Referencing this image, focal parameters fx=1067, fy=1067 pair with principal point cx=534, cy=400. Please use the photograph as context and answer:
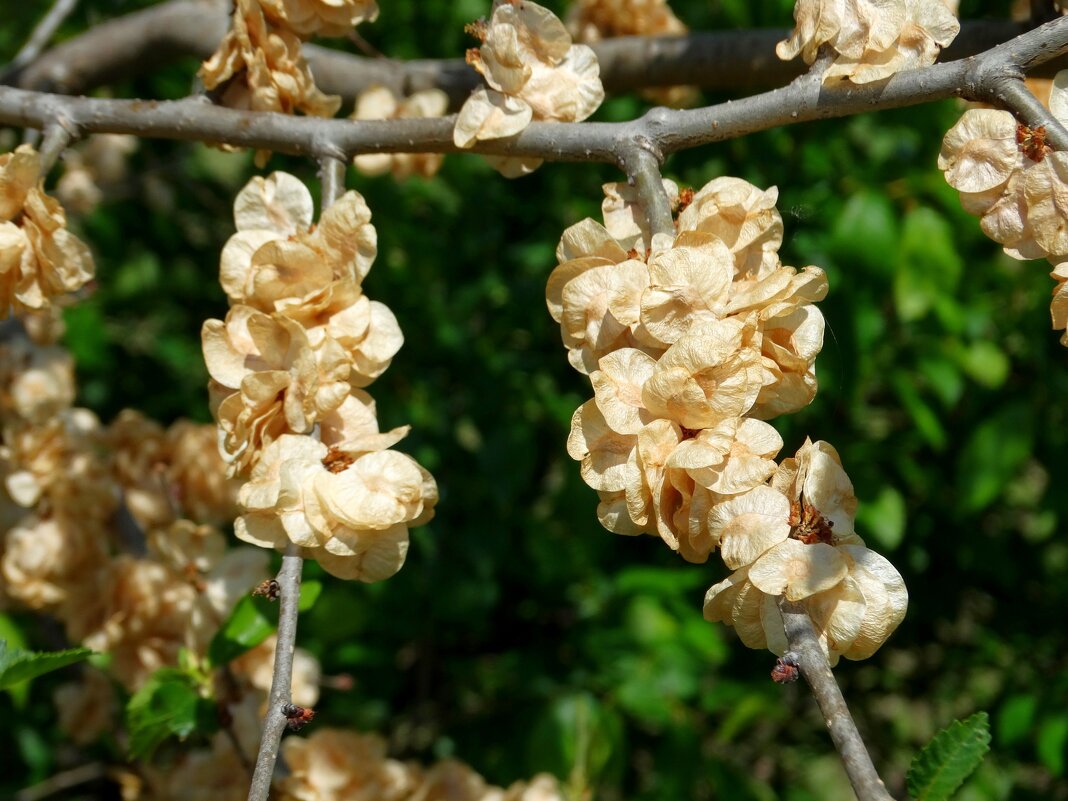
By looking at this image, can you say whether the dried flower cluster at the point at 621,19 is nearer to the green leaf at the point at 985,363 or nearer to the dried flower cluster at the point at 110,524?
the green leaf at the point at 985,363

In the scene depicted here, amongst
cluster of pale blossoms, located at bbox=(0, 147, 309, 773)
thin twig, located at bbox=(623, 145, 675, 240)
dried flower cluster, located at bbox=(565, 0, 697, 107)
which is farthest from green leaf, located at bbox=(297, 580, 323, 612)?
dried flower cluster, located at bbox=(565, 0, 697, 107)

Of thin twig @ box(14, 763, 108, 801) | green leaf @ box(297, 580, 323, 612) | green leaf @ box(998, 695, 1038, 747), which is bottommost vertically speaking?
thin twig @ box(14, 763, 108, 801)

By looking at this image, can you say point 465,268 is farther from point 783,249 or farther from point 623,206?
Answer: point 623,206

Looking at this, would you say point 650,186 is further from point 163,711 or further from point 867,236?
point 867,236

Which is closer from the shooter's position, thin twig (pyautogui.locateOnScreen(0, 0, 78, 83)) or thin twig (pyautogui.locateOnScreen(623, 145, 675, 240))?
thin twig (pyautogui.locateOnScreen(623, 145, 675, 240))

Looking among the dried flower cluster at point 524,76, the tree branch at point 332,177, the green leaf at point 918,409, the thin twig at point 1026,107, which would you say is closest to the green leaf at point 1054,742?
Result: the green leaf at point 918,409

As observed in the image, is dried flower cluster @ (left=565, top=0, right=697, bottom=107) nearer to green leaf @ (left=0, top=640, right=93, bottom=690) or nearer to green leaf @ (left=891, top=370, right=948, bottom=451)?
green leaf @ (left=891, top=370, right=948, bottom=451)

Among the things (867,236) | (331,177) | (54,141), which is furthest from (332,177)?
(867,236)
